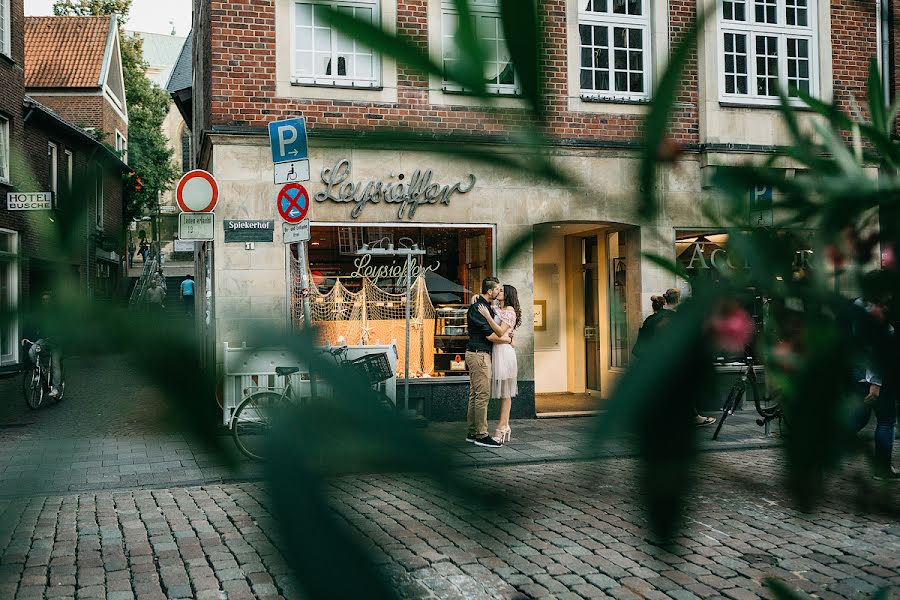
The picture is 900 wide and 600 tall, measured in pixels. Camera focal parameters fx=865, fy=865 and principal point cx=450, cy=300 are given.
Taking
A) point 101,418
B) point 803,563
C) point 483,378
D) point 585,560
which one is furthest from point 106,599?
point 483,378

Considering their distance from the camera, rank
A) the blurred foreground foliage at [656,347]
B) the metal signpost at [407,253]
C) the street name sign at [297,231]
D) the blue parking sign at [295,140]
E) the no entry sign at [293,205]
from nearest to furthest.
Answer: the blurred foreground foliage at [656,347]
the blue parking sign at [295,140]
the street name sign at [297,231]
the no entry sign at [293,205]
the metal signpost at [407,253]

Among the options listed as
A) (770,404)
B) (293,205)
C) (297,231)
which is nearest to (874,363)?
(770,404)

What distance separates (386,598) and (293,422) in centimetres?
7

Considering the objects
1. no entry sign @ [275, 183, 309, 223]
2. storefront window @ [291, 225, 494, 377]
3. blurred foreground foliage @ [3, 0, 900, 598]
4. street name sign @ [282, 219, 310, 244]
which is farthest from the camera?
storefront window @ [291, 225, 494, 377]

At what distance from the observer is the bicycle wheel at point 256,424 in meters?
0.31

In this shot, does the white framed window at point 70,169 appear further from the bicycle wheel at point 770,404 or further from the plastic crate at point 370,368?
the bicycle wheel at point 770,404

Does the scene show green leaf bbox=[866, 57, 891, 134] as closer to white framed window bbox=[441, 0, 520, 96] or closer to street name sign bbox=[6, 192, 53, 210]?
white framed window bbox=[441, 0, 520, 96]

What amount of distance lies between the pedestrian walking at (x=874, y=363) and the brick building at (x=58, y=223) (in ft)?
0.99

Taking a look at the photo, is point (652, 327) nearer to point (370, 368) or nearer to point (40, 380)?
point (370, 368)

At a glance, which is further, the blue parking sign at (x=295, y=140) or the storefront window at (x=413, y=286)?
the storefront window at (x=413, y=286)

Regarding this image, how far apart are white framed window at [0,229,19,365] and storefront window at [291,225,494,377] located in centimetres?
935

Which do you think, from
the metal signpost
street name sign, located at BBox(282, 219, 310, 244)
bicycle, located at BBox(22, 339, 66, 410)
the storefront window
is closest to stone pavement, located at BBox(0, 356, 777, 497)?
bicycle, located at BBox(22, 339, 66, 410)

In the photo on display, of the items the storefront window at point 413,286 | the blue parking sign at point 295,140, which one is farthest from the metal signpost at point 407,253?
the blue parking sign at point 295,140

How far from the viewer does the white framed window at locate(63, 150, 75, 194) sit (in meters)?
0.36
